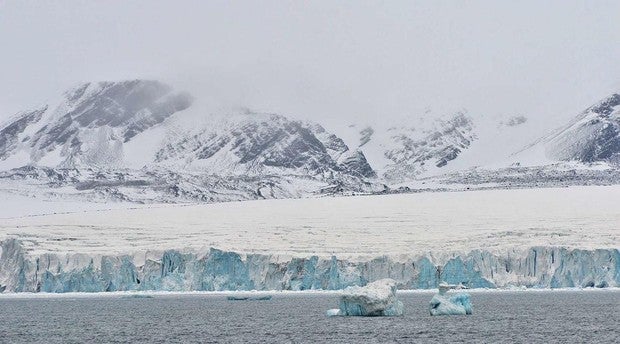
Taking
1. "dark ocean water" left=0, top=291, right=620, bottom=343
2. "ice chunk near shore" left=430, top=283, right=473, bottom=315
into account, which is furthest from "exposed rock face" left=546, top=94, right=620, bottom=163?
"ice chunk near shore" left=430, top=283, right=473, bottom=315

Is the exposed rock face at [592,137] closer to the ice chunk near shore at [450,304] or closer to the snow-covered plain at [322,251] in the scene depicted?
the snow-covered plain at [322,251]

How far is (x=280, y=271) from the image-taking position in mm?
66312

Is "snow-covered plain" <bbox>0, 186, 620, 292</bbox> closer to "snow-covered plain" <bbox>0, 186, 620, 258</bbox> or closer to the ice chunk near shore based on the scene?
"snow-covered plain" <bbox>0, 186, 620, 258</bbox>

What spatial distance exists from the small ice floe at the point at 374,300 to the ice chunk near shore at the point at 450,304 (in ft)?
5.28

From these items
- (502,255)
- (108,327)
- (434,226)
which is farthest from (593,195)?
(108,327)

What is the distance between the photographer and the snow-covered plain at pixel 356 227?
68.2 metres

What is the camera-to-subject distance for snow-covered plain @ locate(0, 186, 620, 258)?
224 ft

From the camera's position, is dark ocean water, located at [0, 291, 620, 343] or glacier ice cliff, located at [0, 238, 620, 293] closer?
dark ocean water, located at [0, 291, 620, 343]

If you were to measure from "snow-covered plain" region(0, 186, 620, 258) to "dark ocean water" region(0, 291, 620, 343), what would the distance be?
5.05 m

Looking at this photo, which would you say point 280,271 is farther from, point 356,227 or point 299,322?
point 299,322

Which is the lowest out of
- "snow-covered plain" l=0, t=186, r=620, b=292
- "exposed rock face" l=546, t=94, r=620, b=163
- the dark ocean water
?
the dark ocean water

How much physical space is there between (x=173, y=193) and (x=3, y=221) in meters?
71.9

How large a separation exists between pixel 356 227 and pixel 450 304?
2627cm

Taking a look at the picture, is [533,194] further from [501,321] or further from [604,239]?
[501,321]
